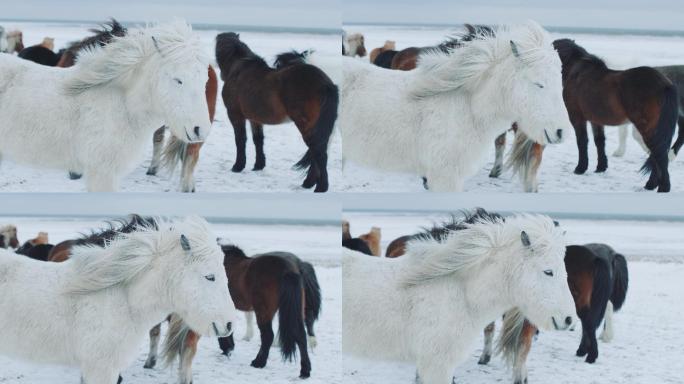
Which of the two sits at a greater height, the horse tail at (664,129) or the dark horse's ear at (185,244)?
the horse tail at (664,129)

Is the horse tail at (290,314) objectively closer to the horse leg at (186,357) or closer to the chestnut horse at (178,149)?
the horse leg at (186,357)

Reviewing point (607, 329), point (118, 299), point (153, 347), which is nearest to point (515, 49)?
point (607, 329)

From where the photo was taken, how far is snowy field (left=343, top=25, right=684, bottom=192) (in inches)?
144

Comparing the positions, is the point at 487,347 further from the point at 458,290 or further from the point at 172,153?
the point at 172,153

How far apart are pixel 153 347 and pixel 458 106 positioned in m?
1.56

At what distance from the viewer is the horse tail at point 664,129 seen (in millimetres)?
3643

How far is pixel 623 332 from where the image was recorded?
12.9ft

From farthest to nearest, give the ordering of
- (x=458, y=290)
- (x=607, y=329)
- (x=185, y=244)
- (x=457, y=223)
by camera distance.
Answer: (x=607, y=329), (x=457, y=223), (x=458, y=290), (x=185, y=244)

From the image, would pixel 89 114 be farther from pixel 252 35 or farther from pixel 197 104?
pixel 252 35

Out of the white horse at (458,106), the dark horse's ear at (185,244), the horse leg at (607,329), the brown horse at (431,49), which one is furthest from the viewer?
the horse leg at (607,329)

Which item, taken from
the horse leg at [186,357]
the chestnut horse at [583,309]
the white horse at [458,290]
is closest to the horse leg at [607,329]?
the chestnut horse at [583,309]

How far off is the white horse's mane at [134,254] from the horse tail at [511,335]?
1253 mm

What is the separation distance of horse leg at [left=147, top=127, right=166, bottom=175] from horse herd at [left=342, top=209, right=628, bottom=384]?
0.80 m

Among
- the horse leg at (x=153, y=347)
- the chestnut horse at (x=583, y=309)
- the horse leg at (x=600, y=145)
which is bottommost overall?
the horse leg at (x=153, y=347)
